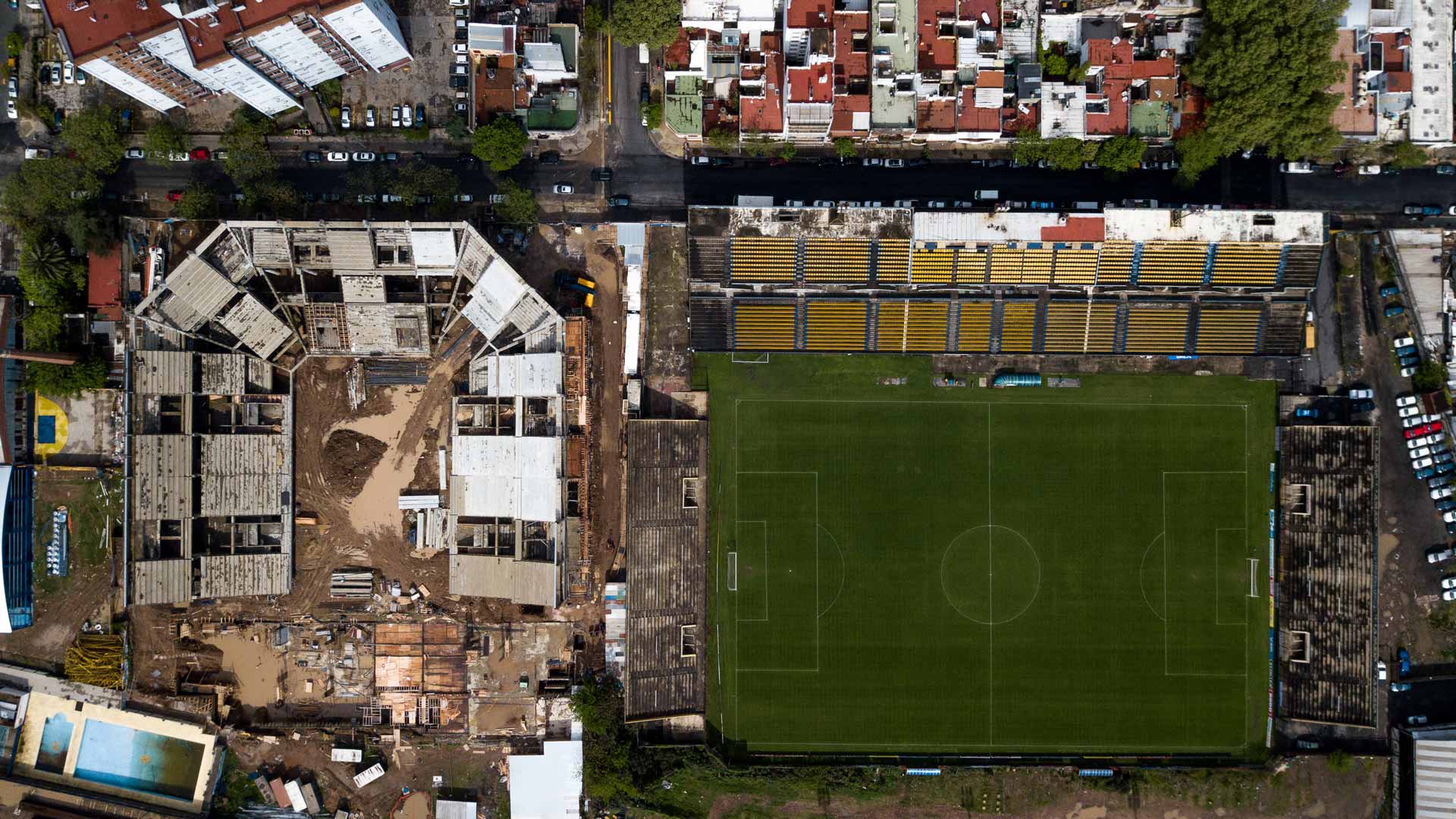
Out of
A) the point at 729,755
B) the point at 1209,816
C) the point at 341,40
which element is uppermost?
the point at 341,40

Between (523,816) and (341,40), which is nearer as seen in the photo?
(341,40)

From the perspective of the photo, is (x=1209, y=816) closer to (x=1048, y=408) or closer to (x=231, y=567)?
(x=1048, y=408)

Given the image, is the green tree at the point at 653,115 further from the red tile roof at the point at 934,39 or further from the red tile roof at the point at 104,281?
the red tile roof at the point at 104,281

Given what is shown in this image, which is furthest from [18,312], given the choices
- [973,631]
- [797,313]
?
[973,631]

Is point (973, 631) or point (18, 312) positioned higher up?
point (18, 312)

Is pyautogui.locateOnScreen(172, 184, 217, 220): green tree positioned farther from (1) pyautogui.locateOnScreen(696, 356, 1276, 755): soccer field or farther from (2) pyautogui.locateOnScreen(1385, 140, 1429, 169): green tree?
(2) pyautogui.locateOnScreen(1385, 140, 1429, 169): green tree

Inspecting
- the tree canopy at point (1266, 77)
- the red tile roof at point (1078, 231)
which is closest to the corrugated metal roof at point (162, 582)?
the red tile roof at point (1078, 231)
